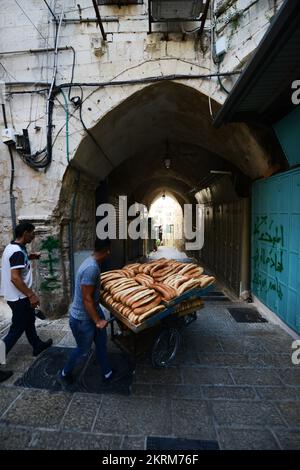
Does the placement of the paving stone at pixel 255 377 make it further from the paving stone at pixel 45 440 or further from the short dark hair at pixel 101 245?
the short dark hair at pixel 101 245

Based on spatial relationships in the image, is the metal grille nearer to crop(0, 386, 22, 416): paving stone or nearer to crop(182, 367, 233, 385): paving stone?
crop(182, 367, 233, 385): paving stone

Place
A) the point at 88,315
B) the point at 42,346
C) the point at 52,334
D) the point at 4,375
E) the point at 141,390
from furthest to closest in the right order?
1. the point at 52,334
2. the point at 42,346
3. the point at 4,375
4. the point at 141,390
5. the point at 88,315

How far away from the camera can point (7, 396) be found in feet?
10.4

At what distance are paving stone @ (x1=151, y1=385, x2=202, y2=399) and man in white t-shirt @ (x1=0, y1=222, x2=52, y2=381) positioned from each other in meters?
2.01

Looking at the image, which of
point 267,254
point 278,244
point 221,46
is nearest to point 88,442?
point 278,244

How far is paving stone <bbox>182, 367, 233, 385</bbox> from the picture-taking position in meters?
3.44

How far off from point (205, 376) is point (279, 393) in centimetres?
90

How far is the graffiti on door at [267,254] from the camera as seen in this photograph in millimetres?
5184

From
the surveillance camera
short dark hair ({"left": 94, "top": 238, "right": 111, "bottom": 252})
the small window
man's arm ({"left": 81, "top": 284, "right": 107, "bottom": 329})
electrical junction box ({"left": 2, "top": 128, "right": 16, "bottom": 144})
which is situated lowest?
man's arm ({"left": 81, "top": 284, "right": 107, "bottom": 329})

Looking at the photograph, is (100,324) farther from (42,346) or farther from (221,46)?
(221,46)

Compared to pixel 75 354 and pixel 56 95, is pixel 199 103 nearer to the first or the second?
pixel 56 95

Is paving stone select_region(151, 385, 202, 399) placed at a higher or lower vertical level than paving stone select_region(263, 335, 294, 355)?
lower

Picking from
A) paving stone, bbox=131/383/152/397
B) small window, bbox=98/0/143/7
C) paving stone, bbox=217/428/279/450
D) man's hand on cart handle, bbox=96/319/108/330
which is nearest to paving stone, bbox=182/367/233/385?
paving stone, bbox=131/383/152/397

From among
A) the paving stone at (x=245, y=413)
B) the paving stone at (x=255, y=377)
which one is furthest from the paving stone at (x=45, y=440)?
the paving stone at (x=255, y=377)
